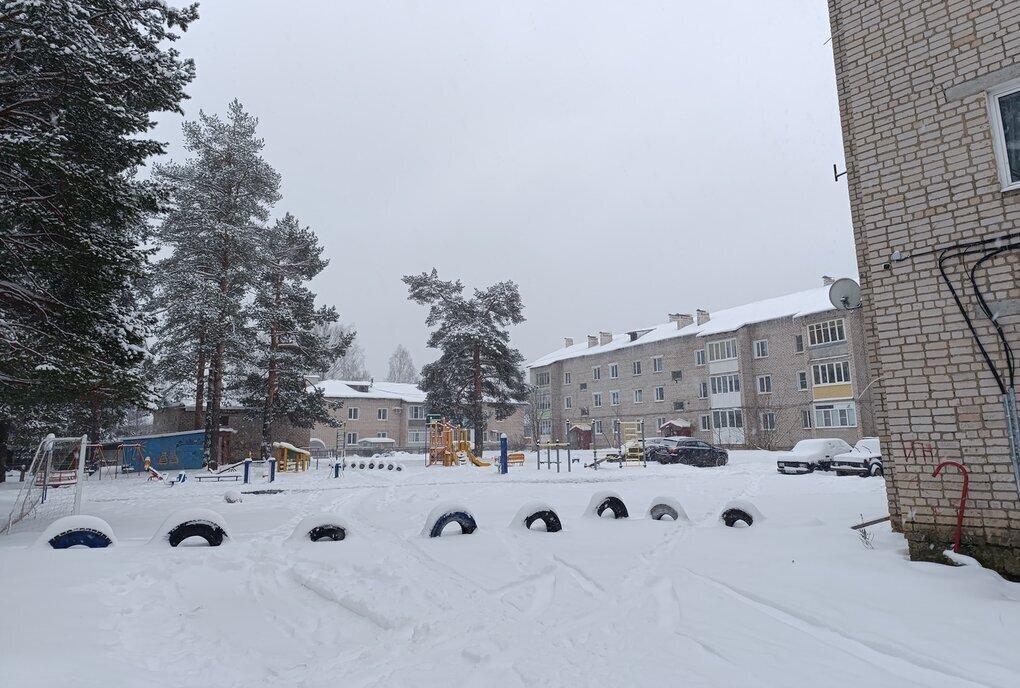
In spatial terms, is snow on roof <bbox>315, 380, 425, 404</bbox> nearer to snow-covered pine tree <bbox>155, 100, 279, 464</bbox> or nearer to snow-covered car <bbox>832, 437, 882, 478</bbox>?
snow-covered pine tree <bbox>155, 100, 279, 464</bbox>

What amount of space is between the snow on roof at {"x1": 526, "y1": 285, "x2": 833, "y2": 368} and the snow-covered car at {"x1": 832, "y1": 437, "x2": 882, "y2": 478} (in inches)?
636

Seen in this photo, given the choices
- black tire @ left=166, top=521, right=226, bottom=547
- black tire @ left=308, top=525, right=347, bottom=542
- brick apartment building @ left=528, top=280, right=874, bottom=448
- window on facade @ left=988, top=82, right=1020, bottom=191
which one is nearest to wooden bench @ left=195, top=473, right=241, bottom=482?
black tire @ left=166, top=521, right=226, bottom=547

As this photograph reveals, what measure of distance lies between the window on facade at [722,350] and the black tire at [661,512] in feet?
119

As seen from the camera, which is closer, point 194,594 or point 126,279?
point 194,594

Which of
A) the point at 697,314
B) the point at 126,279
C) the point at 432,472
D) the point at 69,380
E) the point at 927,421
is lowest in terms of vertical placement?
the point at 432,472

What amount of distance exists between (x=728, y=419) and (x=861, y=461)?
2232 centimetres

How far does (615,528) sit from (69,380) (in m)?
9.36

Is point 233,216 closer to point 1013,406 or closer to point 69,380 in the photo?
point 69,380

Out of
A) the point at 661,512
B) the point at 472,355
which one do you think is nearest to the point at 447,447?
the point at 472,355

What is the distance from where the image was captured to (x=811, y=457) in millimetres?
23875

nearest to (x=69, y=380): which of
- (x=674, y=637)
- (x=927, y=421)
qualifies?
(x=674, y=637)

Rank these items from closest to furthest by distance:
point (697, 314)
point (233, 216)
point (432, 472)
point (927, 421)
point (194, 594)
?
1. point (194, 594)
2. point (927, 421)
3. point (432, 472)
4. point (233, 216)
5. point (697, 314)

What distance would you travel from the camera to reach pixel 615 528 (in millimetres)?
9328

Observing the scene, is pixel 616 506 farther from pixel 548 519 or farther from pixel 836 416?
pixel 836 416
